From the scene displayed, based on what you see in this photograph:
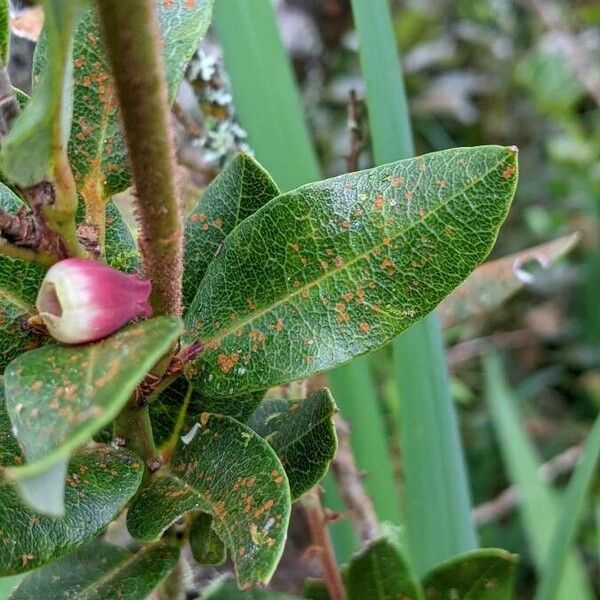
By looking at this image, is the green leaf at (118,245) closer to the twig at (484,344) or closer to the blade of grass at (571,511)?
the blade of grass at (571,511)

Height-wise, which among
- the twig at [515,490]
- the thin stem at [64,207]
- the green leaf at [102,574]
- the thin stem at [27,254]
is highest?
the thin stem at [64,207]

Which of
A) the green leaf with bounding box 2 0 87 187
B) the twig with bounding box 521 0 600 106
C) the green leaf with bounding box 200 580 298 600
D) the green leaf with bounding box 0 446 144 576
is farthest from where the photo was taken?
the twig with bounding box 521 0 600 106

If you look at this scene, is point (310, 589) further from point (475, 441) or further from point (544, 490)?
point (475, 441)

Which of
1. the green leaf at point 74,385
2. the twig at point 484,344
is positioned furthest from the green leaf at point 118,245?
the twig at point 484,344

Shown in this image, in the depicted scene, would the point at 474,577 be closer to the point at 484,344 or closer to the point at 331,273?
the point at 331,273

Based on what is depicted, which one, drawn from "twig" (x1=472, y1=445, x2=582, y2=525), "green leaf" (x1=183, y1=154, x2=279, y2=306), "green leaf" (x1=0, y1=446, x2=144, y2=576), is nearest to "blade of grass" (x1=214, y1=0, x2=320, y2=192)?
"green leaf" (x1=183, y1=154, x2=279, y2=306)

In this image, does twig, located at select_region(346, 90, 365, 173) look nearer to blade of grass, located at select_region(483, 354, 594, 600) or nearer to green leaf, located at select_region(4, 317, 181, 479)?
green leaf, located at select_region(4, 317, 181, 479)
